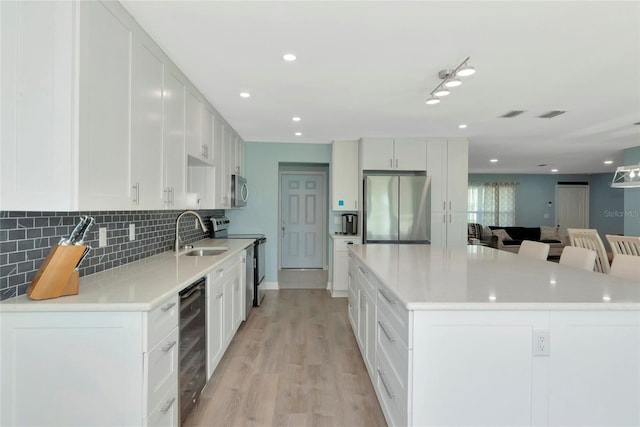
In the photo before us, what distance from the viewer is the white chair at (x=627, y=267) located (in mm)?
2065

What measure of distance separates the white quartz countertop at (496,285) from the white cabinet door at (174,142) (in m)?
1.48

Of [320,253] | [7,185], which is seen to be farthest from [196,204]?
[320,253]

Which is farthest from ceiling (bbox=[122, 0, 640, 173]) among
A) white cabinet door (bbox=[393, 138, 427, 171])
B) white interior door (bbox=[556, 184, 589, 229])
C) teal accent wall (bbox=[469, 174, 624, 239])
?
white interior door (bbox=[556, 184, 589, 229])

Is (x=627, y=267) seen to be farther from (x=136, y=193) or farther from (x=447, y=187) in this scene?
(x=136, y=193)

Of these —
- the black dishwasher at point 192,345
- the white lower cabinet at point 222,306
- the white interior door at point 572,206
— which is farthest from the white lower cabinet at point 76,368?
the white interior door at point 572,206

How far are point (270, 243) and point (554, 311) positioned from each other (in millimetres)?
4238

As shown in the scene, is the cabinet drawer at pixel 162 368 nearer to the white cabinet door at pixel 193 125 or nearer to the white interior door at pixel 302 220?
the white cabinet door at pixel 193 125

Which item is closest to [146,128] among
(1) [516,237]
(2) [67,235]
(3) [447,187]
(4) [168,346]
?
(2) [67,235]

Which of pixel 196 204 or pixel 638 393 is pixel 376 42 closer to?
pixel 196 204

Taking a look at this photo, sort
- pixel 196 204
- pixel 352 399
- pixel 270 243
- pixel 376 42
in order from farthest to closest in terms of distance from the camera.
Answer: pixel 270 243
pixel 196 204
pixel 352 399
pixel 376 42

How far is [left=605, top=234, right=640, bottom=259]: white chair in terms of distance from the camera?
360 centimetres

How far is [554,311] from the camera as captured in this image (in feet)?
4.70

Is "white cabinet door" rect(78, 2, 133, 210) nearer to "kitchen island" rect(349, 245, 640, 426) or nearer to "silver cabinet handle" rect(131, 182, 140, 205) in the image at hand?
"silver cabinet handle" rect(131, 182, 140, 205)

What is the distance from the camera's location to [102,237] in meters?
2.02
